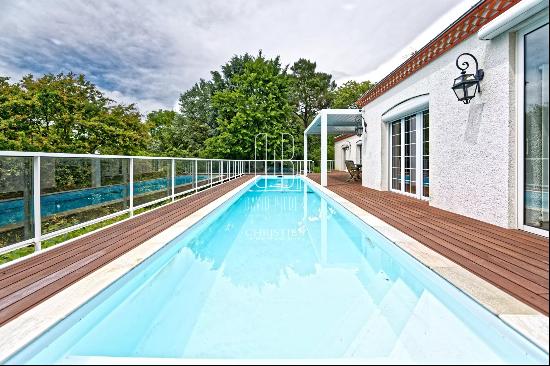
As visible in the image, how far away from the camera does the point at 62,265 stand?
9.55ft

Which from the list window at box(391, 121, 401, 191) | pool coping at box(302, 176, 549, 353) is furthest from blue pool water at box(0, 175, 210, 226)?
window at box(391, 121, 401, 191)

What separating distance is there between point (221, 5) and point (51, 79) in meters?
13.0

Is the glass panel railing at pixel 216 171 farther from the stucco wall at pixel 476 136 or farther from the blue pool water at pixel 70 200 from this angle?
the stucco wall at pixel 476 136

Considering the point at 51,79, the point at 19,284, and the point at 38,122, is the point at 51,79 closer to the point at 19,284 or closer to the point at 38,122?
the point at 38,122

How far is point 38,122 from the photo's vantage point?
56.2 feet

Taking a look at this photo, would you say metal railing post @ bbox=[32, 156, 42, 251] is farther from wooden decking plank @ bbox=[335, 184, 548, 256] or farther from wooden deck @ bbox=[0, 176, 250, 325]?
wooden decking plank @ bbox=[335, 184, 548, 256]

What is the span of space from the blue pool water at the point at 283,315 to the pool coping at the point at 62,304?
46 mm

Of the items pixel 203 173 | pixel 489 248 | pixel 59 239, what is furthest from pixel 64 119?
pixel 489 248

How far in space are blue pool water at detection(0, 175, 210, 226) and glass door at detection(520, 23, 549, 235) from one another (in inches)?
214

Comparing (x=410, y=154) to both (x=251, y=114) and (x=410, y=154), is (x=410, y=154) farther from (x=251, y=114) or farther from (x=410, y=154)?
(x=251, y=114)

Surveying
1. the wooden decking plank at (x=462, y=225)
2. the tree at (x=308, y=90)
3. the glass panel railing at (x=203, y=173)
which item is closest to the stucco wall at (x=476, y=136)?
the wooden decking plank at (x=462, y=225)

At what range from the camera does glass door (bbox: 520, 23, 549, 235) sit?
3.63 meters

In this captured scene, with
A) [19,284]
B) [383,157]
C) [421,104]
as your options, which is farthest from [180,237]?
[383,157]

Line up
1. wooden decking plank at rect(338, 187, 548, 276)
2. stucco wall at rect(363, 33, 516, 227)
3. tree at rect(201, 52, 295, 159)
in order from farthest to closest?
tree at rect(201, 52, 295, 159), stucco wall at rect(363, 33, 516, 227), wooden decking plank at rect(338, 187, 548, 276)
